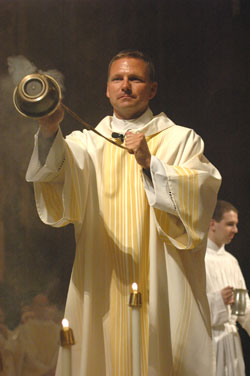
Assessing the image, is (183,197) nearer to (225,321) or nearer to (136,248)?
(136,248)

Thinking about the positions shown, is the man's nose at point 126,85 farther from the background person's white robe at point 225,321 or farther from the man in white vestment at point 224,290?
the background person's white robe at point 225,321

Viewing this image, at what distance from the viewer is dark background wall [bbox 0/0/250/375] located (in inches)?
169

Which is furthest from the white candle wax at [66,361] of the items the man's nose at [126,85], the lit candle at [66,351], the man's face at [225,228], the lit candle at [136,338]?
the man's face at [225,228]

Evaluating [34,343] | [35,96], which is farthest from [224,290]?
[35,96]

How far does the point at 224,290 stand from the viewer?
4910mm

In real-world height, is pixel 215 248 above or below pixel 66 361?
above

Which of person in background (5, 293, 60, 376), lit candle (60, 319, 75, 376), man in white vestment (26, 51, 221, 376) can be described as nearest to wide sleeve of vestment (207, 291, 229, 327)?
person in background (5, 293, 60, 376)

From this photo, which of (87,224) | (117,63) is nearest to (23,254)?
(87,224)

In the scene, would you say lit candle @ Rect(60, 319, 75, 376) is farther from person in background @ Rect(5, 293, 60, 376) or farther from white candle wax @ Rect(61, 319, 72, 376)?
person in background @ Rect(5, 293, 60, 376)

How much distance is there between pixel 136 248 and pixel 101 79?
189cm

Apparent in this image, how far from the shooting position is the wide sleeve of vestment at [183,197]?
2.85m

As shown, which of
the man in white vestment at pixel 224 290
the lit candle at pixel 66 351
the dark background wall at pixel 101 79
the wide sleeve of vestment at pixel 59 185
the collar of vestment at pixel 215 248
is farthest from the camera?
the collar of vestment at pixel 215 248

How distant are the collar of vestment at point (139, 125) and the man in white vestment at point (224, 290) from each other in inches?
77.6

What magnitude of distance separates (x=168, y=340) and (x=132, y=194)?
70cm
